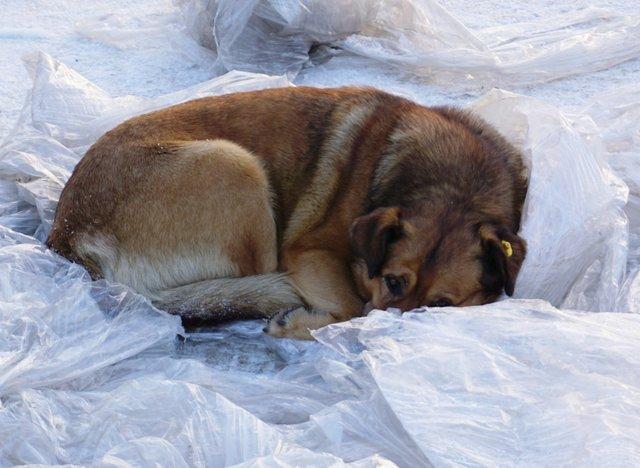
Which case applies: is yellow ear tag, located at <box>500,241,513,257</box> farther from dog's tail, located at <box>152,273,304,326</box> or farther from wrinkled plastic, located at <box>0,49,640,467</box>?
dog's tail, located at <box>152,273,304,326</box>

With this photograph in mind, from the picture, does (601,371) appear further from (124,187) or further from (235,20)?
(235,20)

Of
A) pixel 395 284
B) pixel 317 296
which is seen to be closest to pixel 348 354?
pixel 395 284

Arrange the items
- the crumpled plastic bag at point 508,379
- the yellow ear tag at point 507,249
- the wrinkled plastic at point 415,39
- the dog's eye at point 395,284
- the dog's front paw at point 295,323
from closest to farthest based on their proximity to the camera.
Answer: the crumpled plastic bag at point 508,379, the yellow ear tag at point 507,249, the dog's eye at point 395,284, the dog's front paw at point 295,323, the wrinkled plastic at point 415,39

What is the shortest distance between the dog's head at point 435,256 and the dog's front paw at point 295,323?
27cm

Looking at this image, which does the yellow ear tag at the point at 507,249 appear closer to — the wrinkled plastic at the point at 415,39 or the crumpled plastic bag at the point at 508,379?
the crumpled plastic bag at the point at 508,379

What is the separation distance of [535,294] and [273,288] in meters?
1.08

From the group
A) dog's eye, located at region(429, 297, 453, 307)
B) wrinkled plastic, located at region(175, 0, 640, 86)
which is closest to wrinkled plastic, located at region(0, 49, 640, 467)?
dog's eye, located at region(429, 297, 453, 307)

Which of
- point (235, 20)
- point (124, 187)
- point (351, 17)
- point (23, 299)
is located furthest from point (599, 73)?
point (23, 299)

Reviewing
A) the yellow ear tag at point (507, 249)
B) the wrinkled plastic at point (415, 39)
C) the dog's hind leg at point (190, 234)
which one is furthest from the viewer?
the wrinkled plastic at point (415, 39)

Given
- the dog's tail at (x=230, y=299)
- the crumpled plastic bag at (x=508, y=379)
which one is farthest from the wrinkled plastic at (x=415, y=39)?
the crumpled plastic bag at (x=508, y=379)

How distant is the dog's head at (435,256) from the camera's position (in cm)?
331

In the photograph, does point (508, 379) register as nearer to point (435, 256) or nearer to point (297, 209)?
point (435, 256)

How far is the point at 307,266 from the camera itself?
3715 mm

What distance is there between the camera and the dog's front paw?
3484 mm
